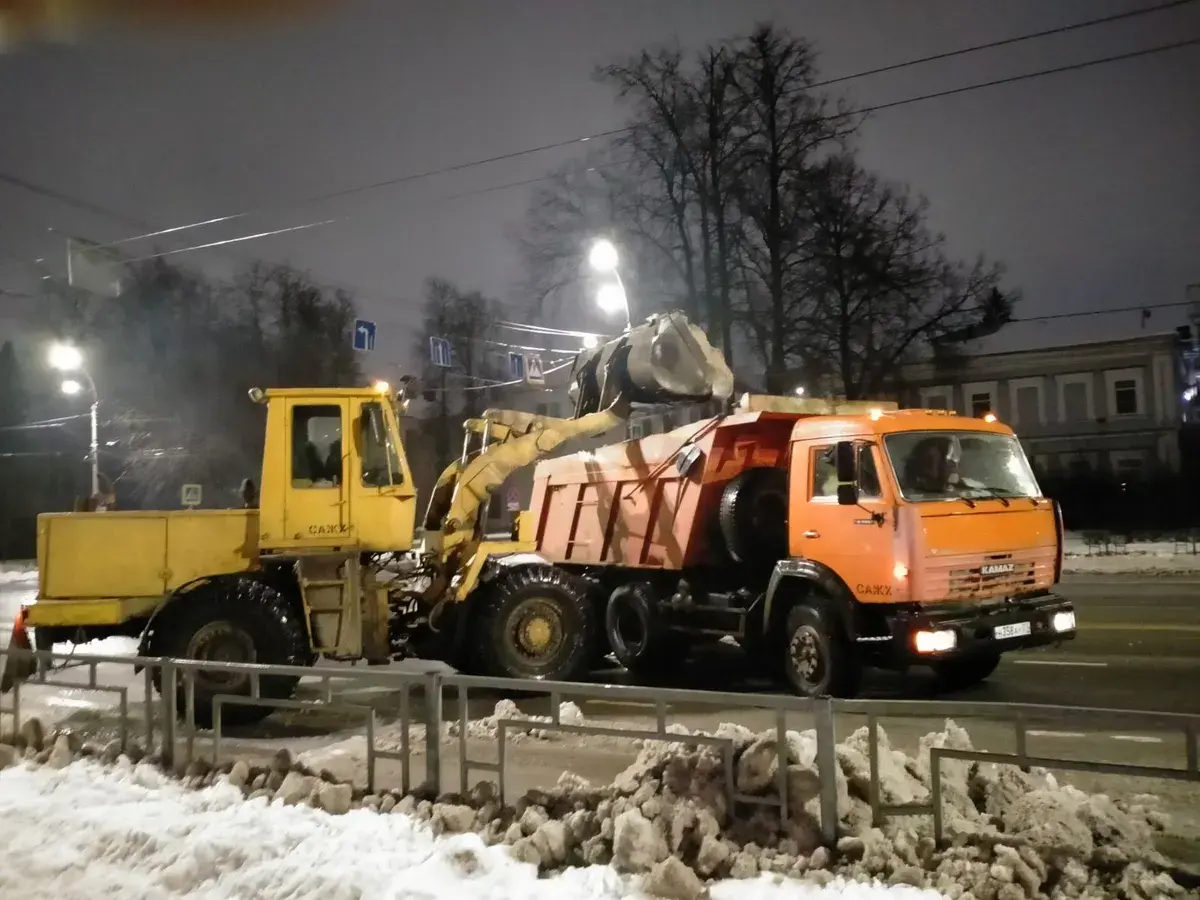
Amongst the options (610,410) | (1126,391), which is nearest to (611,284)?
(610,410)

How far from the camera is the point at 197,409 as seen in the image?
38.1 m

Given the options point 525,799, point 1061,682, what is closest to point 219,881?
point 525,799

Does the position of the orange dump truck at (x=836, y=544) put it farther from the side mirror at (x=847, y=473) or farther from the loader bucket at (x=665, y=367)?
the loader bucket at (x=665, y=367)

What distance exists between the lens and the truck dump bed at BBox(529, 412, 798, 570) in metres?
10.1

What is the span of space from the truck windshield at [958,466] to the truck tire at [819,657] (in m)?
1.37

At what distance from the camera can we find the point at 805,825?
4.77 metres

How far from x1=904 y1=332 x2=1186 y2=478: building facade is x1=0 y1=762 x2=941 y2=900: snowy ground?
1546 inches

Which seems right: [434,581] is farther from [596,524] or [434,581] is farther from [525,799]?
[525,799]

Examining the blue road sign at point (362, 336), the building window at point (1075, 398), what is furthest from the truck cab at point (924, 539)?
the building window at point (1075, 398)

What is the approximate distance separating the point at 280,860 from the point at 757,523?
237 inches

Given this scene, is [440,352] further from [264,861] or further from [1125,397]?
[1125,397]

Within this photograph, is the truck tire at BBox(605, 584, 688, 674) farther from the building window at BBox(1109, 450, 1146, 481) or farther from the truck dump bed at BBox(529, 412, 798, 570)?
the building window at BBox(1109, 450, 1146, 481)

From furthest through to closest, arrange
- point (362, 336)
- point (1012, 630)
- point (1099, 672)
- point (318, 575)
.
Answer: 1. point (362, 336)
2. point (1099, 672)
3. point (318, 575)
4. point (1012, 630)

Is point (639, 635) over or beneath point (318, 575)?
beneath
